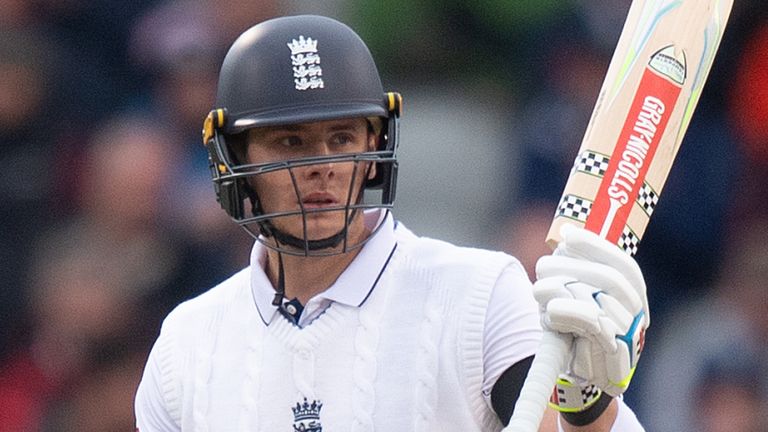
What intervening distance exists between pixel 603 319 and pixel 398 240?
0.78 metres

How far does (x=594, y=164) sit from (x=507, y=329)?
38cm

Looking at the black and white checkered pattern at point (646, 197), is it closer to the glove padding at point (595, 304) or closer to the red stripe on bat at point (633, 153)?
the red stripe on bat at point (633, 153)

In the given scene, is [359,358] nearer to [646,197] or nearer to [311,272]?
[311,272]

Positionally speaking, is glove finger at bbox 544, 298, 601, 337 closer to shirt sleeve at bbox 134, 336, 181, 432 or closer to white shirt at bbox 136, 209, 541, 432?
white shirt at bbox 136, 209, 541, 432

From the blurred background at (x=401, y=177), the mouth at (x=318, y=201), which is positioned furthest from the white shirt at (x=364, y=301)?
the blurred background at (x=401, y=177)

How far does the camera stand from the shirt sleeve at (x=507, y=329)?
120 inches

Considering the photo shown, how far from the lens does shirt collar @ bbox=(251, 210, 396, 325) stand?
3.29 m

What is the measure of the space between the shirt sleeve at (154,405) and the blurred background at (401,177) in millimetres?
1693

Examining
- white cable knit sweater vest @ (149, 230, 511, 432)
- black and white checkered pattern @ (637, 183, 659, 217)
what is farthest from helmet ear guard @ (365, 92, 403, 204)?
black and white checkered pattern @ (637, 183, 659, 217)

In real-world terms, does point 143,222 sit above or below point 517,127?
below

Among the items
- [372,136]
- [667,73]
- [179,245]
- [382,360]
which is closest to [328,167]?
[372,136]

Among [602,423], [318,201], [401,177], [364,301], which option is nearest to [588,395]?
[602,423]

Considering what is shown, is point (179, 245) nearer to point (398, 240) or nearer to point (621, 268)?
point (398, 240)

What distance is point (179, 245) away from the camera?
204 inches
